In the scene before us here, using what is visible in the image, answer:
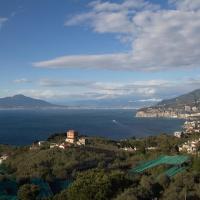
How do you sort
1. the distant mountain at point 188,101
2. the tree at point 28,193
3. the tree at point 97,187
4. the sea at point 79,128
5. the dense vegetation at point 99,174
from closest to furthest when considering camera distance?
the tree at point 97,187 < the dense vegetation at point 99,174 < the tree at point 28,193 < the sea at point 79,128 < the distant mountain at point 188,101

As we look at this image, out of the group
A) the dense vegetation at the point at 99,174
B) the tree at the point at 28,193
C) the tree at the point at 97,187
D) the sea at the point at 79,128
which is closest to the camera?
the tree at the point at 97,187

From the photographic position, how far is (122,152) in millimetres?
31188

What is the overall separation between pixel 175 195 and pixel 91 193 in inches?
115

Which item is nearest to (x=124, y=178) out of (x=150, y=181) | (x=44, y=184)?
(x=150, y=181)

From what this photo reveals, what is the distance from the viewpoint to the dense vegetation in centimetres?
1495

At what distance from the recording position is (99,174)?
16.3m

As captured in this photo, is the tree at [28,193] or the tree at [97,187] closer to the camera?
the tree at [97,187]

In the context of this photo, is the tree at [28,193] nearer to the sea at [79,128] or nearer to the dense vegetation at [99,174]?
the dense vegetation at [99,174]

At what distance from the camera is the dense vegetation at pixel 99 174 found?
588 inches

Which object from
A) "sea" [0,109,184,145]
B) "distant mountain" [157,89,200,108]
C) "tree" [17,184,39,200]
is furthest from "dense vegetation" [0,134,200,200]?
"distant mountain" [157,89,200,108]

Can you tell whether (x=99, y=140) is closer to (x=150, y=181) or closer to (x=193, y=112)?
(x=150, y=181)

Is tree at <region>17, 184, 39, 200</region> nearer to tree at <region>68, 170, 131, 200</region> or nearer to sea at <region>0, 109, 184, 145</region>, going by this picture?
tree at <region>68, 170, 131, 200</region>

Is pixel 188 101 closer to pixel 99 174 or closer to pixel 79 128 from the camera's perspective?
pixel 79 128

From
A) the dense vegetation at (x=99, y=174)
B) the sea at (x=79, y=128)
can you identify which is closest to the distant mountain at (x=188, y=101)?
the sea at (x=79, y=128)
